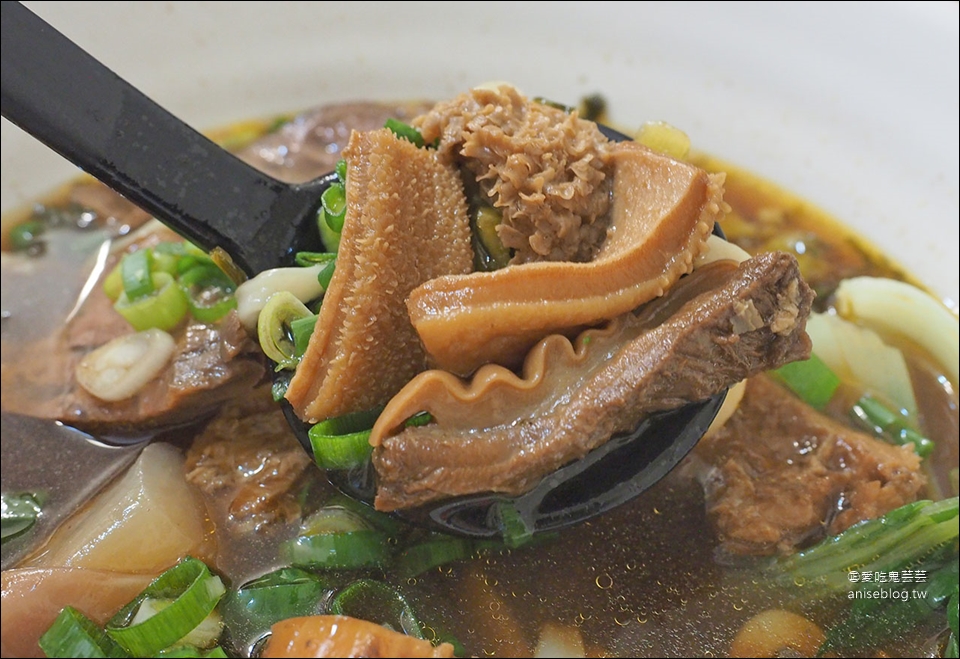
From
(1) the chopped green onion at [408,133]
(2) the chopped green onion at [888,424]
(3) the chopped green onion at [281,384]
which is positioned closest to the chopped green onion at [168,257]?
(3) the chopped green onion at [281,384]

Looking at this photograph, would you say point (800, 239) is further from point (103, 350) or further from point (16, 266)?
point (16, 266)

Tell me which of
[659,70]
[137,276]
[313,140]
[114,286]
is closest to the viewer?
[137,276]

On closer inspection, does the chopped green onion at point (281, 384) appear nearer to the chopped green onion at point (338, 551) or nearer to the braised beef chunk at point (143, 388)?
the braised beef chunk at point (143, 388)

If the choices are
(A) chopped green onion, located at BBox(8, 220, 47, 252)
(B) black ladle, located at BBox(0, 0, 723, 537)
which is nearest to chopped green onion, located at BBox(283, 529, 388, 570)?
(B) black ladle, located at BBox(0, 0, 723, 537)

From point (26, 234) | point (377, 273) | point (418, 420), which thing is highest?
point (377, 273)

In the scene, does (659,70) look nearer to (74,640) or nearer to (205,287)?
(205,287)

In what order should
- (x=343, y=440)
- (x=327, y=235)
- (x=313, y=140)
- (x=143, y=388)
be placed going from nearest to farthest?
(x=343, y=440), (x=327, y=235), (x=143, y=388), (x=313, y=140)

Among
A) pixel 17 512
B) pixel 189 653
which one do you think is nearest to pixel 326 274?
pixel 189 653

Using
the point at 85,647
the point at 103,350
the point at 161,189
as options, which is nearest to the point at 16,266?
the point at 103,350
